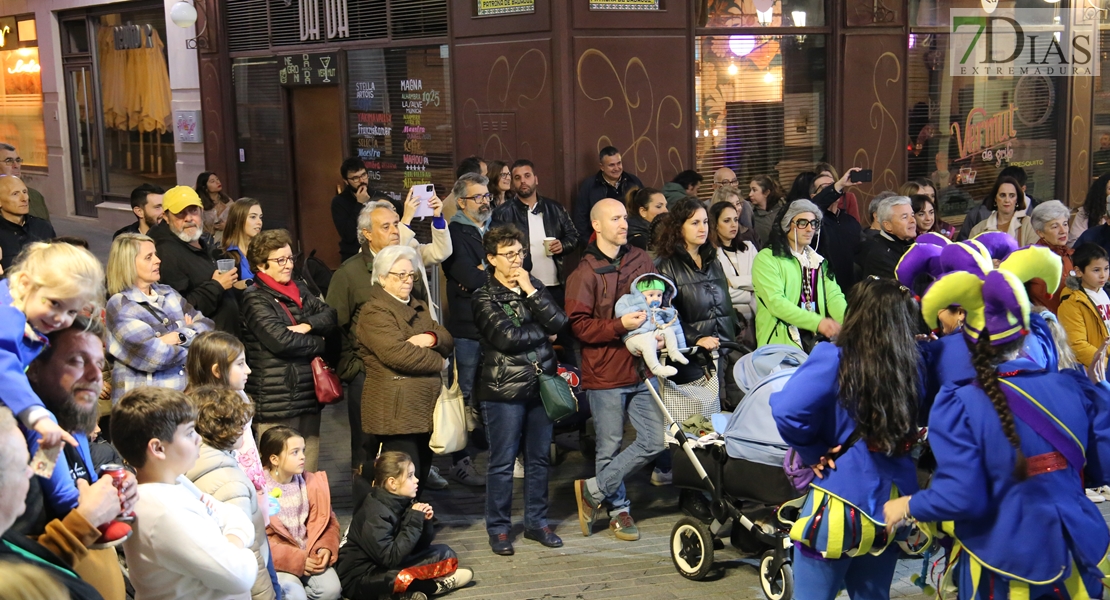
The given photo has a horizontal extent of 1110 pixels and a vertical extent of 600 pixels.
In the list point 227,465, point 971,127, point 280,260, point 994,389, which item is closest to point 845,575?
point 994,389

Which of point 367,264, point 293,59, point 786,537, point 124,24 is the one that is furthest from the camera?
point 124,24

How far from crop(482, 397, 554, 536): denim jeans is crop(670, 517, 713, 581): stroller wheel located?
893mm

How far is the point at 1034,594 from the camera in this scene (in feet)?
13.3

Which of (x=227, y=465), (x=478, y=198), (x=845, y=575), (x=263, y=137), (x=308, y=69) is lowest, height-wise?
(x=845, y=575)

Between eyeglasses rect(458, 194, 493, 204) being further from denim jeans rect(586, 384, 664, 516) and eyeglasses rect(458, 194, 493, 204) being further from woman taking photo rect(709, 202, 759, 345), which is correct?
denim jeans rect(586, 384, 664, 516)

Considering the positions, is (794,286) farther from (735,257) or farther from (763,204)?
(763,204)

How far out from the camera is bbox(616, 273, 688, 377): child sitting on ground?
6.93 m

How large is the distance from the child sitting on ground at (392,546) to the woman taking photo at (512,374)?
2.49ft

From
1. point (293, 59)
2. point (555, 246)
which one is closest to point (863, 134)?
point (555, 246)

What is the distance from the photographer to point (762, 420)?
238 inches

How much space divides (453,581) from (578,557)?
87 centimetres

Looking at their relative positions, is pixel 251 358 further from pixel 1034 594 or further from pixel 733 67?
pixel 733 67

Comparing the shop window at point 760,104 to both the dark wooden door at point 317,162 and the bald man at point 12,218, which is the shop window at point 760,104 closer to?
the dark wooden door at point 317,162

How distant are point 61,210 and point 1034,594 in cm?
2160
